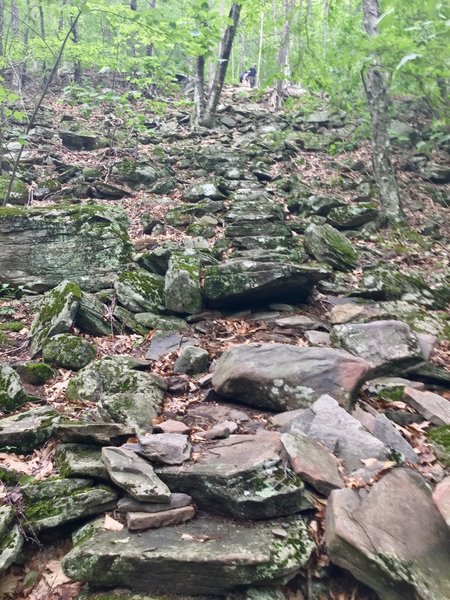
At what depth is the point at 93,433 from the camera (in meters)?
3.78

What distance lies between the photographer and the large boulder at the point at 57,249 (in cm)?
771

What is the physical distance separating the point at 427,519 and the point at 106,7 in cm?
1039

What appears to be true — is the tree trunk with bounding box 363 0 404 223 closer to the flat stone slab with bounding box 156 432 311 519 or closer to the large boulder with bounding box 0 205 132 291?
the large boulder with bounding box 0 205 132 291

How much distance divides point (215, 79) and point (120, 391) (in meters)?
15.0

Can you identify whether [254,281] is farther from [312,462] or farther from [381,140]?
[381,140]

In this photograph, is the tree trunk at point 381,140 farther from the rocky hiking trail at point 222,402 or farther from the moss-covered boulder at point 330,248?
the moss-covered boulder at point 330,248

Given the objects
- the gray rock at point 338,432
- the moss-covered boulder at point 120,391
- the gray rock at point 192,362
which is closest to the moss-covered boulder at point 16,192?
the moss-covered boulder at point 120,391

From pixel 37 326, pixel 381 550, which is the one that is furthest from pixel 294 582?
pixel 37 326

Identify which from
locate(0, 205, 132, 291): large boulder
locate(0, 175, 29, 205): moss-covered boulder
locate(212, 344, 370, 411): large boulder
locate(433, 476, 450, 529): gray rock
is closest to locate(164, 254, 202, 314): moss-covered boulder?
locate(0, 205, 132, 291): large boulder

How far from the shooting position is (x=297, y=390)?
14.8 feet

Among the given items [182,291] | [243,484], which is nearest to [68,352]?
[182,291]

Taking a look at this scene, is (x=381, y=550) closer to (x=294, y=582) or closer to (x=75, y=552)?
(x=294, y=582)

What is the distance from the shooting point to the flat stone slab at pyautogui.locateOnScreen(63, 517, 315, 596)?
2.63m

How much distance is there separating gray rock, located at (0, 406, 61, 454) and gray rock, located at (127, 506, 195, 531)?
135 centimetres
